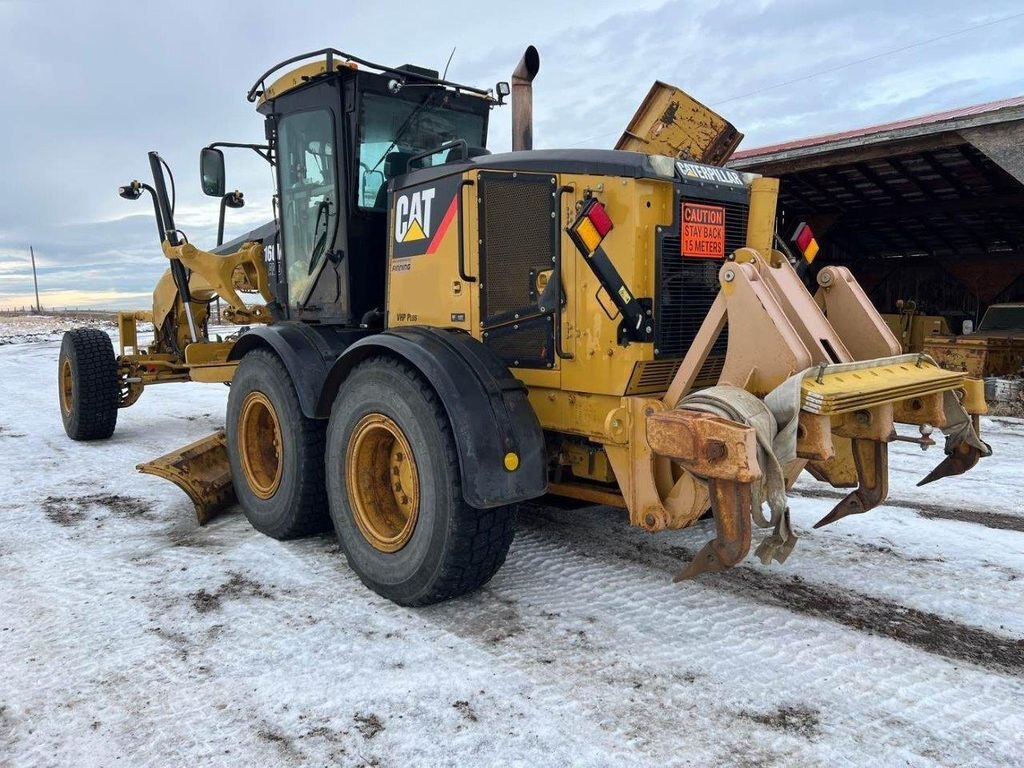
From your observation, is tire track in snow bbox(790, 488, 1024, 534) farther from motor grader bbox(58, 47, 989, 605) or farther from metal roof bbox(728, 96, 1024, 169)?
metal roof bbox(728, 96, 1024, 169)

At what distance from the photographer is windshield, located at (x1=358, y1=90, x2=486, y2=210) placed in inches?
180

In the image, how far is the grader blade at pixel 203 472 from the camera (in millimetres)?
4996

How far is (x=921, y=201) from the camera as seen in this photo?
43.9 ft

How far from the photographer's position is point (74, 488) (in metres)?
5.88

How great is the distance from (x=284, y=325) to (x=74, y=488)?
249 centimetres

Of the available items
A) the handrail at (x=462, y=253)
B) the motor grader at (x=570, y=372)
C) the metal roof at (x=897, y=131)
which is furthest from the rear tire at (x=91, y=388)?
the metal roof at (x=897, y=131)

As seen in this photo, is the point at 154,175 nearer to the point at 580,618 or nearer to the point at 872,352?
the point at 580,618

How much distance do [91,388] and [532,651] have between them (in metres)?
6.43

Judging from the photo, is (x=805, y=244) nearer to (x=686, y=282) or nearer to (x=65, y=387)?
(x=686, y=282)

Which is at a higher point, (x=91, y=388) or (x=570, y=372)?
(x=570, y=372)

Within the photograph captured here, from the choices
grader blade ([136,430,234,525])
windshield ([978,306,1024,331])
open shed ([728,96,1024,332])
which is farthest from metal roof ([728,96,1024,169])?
grader blade ([136,430,234,525])

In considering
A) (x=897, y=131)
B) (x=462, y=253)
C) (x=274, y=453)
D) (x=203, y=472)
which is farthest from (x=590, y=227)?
(x=897, y=131)

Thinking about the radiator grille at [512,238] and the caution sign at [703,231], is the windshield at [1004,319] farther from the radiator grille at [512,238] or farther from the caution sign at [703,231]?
the radiator grille at [512,238]

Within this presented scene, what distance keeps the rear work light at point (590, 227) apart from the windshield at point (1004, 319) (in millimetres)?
10695
